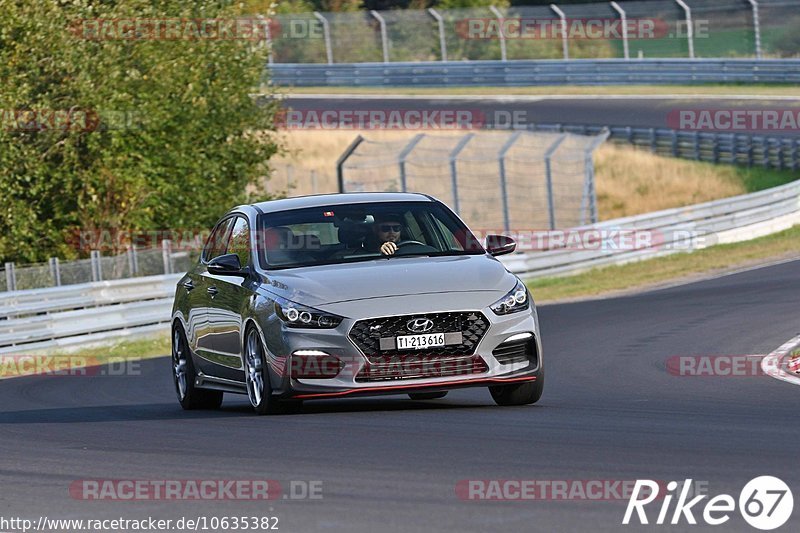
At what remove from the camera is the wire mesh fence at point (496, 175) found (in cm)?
3278

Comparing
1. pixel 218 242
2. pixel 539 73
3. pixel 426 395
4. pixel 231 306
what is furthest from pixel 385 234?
pixel 539 73

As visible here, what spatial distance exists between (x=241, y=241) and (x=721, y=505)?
620cm

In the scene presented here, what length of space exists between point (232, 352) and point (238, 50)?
71.9ft

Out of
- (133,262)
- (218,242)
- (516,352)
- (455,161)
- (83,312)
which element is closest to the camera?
(516,352)

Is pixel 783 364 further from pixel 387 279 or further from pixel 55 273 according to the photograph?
pixel 55 273

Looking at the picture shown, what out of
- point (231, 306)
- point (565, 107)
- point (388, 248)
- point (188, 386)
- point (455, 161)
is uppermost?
point (388, 248)

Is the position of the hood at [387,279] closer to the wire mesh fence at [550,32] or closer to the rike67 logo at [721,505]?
the rike67 logo at [721,505]

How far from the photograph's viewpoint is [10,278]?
23.8 meters

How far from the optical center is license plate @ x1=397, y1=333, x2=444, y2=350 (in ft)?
34.2

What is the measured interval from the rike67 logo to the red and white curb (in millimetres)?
5996

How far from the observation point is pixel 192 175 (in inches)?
1240

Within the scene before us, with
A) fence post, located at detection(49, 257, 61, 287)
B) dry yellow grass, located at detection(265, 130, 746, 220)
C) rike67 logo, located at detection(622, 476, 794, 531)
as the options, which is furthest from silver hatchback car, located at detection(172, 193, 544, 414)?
dry yellow grass, located at detection(265, 130, 746, 220)

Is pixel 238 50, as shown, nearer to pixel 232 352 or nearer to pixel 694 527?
pixel 232 352

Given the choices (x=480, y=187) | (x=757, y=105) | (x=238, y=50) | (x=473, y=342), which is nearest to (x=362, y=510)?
(x=473, y=342)
